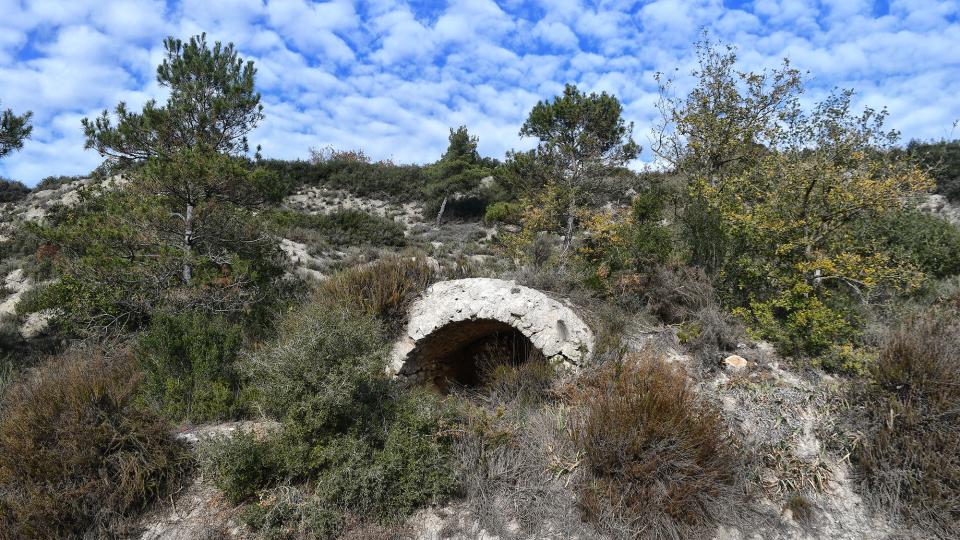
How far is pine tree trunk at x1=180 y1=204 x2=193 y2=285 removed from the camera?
9164 millimetres

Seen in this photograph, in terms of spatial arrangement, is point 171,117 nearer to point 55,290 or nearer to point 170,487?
point 55,290

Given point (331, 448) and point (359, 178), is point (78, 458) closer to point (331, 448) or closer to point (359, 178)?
point (331, 448)

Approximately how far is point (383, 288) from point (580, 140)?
11.6 meters

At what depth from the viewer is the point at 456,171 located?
27.3m

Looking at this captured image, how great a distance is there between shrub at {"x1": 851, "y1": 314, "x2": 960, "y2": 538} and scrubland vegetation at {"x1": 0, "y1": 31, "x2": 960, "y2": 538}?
25 millimetres

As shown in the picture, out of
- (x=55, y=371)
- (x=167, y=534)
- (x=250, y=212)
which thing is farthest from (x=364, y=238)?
(x=167, y=534)

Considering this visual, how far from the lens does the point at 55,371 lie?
5.85 m

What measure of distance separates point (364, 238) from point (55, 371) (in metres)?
15.5

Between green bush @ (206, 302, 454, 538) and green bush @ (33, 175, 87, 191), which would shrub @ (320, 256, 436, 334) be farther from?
green bush @ (33, 175, 87, 191)

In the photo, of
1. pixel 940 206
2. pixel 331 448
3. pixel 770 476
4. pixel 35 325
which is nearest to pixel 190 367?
pixel 331 448

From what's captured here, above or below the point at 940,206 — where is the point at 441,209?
above

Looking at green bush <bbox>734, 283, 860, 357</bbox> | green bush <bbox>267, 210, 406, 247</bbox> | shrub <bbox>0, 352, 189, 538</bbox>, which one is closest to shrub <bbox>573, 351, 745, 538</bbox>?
green bush <bbox>734, 283, 860, 357</bbox>

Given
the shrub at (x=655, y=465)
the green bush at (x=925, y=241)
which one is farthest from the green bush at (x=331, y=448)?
the green bush at (x=925, y=241)

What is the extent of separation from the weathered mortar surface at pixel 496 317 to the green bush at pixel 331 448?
197 centimetres
